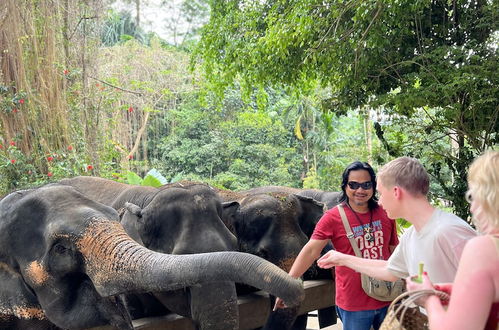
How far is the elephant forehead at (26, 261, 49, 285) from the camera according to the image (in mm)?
3477

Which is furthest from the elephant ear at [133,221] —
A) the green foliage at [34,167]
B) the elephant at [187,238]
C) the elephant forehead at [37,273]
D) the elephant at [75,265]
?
the green foliage at [34,167]

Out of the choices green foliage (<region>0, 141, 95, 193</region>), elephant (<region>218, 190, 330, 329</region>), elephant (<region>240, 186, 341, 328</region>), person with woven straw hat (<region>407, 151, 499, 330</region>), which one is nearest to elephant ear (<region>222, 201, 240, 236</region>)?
elephant (<region>218, 190, 330, 329</region>)

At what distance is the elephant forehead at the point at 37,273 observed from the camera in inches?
137

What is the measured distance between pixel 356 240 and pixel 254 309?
1141 mm

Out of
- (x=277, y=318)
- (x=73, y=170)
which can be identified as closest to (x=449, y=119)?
(x=277, y=318)

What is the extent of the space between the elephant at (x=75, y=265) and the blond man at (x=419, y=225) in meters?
0.59

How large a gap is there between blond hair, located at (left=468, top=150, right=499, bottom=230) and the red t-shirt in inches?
70.7

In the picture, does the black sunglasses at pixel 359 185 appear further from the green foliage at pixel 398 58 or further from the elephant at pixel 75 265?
the green foliage at pixel 398 58

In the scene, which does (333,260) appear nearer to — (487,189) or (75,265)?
(487,189)

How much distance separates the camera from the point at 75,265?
11.4ft

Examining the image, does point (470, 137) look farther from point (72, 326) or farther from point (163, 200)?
point (72, 326)

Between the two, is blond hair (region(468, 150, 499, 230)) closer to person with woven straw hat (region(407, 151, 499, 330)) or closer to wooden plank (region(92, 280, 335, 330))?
person with woven straw hat (region(407, 151, 499, 330))

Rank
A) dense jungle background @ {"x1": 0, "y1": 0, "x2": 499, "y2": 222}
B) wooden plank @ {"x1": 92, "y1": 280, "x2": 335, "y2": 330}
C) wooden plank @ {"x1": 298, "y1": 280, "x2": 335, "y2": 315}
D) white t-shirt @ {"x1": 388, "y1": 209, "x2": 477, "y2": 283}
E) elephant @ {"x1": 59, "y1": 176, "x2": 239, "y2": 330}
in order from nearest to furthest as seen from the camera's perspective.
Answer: white t-shirt @ {"x1": 388, "y1": 209, "x2": 477, "y2": 283}, elephant @ {"x1": 59, "y1": 176, "x2": 239, "y2": 330}, wooden plank @ {"x1": 92, "y1": 280, "x2": 335, "y2": 330}, wooden plank @ {"x1": 298, "y1": 280, "x2": 335, "y2": 315}, dense jungle background @ {"x1": 0, "y1": 0, "x2": 499, "y2": 222}

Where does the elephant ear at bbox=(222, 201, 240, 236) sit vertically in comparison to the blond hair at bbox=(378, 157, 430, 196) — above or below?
below
